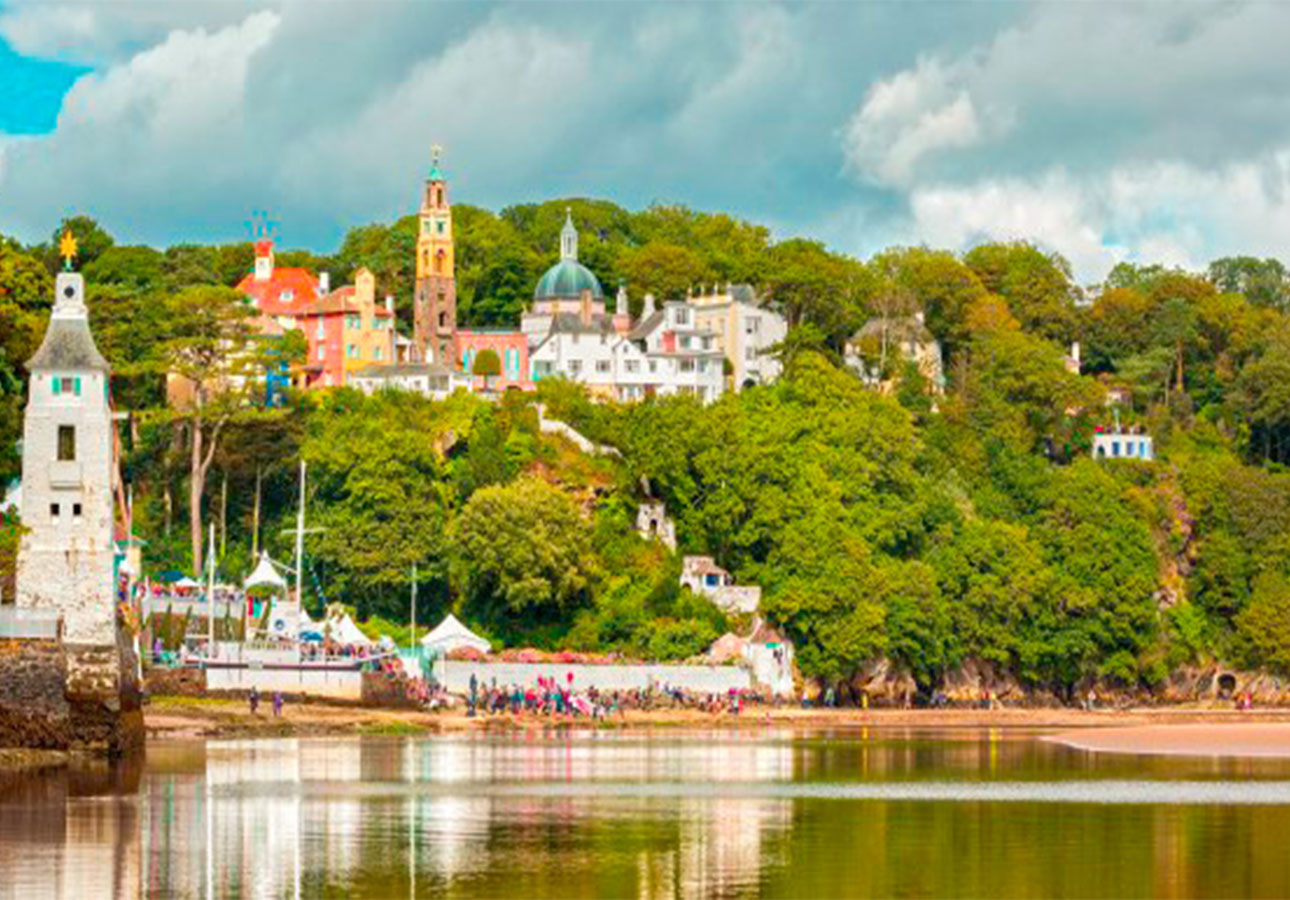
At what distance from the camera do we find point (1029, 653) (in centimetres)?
11019

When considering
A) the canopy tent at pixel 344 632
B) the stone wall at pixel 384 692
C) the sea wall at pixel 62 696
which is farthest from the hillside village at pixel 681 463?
the sea wall at pixel 62 696

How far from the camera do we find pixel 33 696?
6412 centimetres

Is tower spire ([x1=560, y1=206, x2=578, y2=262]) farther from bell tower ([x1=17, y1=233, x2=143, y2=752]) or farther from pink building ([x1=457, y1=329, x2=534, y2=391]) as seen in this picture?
bell tower ([x1=17, y1=233, x2=143, y2=752])

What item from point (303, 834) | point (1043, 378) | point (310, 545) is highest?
point (1043, 378)

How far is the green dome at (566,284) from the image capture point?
5084 inches

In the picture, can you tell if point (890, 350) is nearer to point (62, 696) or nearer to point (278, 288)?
point (278, 288)

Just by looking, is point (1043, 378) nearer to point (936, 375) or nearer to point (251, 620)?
point (936, 375)

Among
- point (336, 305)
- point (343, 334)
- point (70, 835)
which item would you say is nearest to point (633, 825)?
point (70, 835)

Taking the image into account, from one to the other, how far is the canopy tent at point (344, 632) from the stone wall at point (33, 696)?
28306 millimetres

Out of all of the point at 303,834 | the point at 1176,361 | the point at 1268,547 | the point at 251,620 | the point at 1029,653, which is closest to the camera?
the point at 303,834

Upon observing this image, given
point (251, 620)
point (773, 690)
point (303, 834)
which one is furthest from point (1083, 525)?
point (303, 834)

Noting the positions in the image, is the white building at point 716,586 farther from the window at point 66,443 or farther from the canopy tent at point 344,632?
the window at point 66,443

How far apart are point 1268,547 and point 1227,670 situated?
6.85 meters

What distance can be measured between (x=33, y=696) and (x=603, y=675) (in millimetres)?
34604
